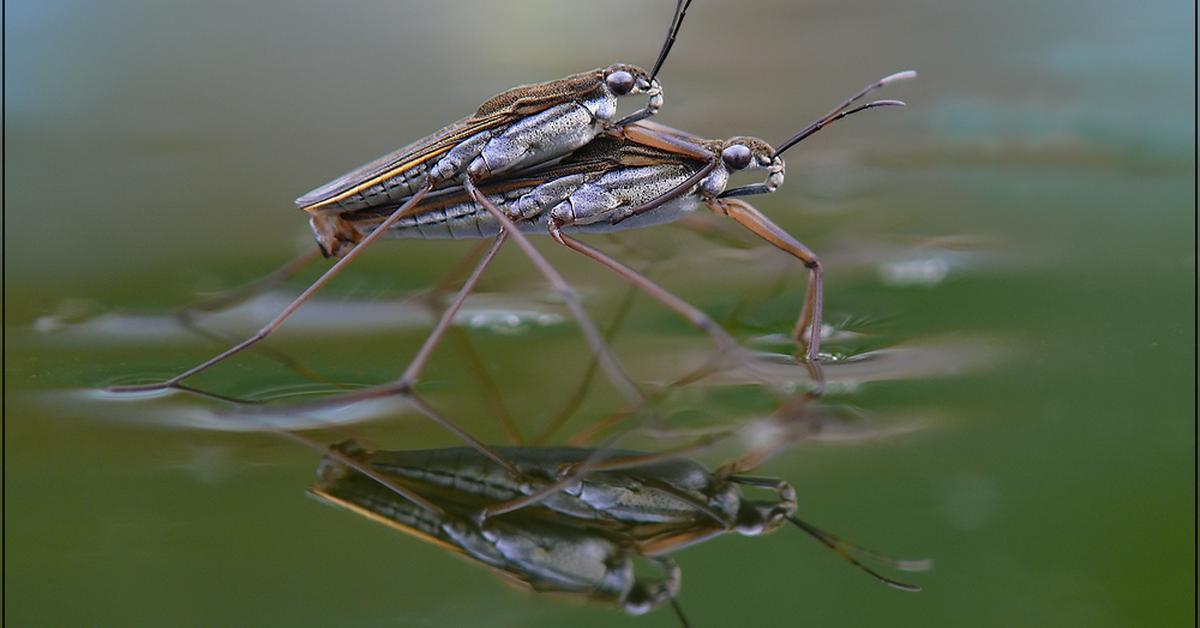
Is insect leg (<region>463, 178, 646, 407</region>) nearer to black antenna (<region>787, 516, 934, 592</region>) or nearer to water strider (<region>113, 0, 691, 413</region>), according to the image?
water strider (<region>113, 0, 691, 413</region>)

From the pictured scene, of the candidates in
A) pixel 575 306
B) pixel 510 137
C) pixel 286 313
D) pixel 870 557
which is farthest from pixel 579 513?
pixel 510 137

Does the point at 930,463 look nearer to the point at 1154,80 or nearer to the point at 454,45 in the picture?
the point at 1154,80

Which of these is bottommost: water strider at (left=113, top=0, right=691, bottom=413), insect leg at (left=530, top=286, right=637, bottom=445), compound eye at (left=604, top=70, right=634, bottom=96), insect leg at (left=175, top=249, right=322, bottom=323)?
insect leg at (left=530, top=286, right=637, bottom=445)

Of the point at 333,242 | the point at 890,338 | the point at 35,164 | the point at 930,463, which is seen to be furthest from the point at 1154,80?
the point at 35,164

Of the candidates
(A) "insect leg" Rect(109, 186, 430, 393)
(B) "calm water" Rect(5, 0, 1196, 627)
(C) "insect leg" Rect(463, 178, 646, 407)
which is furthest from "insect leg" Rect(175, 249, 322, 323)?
(C) "insect leg" Rect(463, 178, 646, 407)

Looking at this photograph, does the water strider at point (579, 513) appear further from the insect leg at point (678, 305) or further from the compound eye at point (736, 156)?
the compound eye at point (736, 156)

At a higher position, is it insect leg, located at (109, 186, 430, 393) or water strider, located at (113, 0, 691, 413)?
water strider, located at (113, 0, 691, 413)

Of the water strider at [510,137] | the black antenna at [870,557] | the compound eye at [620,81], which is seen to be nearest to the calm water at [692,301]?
the black antenna at [870,557]
